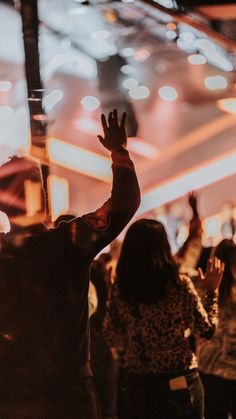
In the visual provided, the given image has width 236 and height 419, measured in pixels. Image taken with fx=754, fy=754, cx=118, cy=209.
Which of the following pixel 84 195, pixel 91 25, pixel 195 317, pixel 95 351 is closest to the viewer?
pixel 195 317

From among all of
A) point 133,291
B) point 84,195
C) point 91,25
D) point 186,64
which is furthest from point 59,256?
point 84,195

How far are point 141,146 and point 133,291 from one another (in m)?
9.76

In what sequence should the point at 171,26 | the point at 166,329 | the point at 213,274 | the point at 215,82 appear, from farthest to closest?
the point at 215,82, the point at 171,26, the point at 213,274, the point at 166,329

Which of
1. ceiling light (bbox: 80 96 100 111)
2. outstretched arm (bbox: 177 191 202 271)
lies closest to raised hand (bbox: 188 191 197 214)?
outstretched arm (bbox: 177 191 202 271)

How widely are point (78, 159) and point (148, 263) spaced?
29.5ft

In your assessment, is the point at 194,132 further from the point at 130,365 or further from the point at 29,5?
the point at 130,365

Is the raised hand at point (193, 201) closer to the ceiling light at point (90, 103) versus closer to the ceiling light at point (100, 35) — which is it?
the ceiling light at point (100, 35)

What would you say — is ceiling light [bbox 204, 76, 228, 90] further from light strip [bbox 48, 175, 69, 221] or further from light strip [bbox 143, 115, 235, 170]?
light strip [bbox 48, 175, 69, 221]

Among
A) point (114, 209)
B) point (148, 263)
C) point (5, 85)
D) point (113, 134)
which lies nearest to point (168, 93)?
point (5, 85)

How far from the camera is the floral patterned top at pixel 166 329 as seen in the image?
4.33 m

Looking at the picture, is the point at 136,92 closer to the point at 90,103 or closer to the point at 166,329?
the point at 90,103

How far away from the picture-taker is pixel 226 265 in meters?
5.51

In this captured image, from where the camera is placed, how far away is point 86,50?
35.3 ft

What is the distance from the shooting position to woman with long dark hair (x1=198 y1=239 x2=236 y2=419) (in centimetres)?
537
